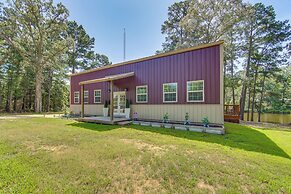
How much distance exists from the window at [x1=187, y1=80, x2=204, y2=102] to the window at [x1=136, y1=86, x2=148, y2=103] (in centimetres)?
307

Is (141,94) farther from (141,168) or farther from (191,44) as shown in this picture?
(191,44)

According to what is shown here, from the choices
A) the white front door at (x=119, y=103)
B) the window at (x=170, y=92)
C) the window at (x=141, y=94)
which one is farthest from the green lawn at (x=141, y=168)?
the white front door at (x=119, y=103)

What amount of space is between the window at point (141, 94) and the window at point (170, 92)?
1488mm

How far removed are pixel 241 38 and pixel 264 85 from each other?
25.5 ft

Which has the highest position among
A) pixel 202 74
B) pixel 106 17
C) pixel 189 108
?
pixel 106 17

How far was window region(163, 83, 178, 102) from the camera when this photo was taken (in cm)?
918

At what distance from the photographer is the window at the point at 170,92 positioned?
9178mm

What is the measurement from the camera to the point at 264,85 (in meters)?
20.2

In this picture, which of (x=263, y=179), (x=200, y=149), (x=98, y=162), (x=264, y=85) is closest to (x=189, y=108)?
(x=200, y=149)

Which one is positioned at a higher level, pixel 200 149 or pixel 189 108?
pixel 189 108

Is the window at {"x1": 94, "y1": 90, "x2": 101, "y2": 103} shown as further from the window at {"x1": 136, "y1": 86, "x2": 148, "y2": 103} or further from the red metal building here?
the window at {"x1": 136, "y1": 86, "x2": 148, "y2": 103}

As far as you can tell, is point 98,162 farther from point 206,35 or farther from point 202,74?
point 206,35

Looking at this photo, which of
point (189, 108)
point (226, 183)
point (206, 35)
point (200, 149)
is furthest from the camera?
point (206, 35)

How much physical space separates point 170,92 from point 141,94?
2.31 metres
